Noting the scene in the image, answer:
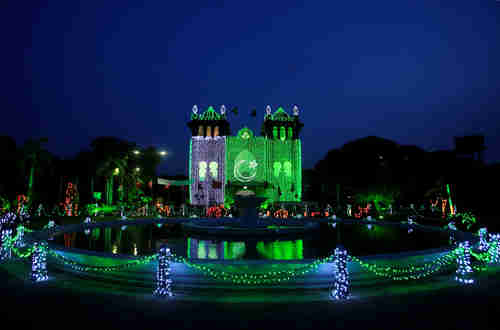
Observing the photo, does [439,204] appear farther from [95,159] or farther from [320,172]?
[95,159]

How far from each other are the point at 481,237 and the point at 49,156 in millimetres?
32135

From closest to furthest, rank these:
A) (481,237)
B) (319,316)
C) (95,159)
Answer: (319,316)
(481,237)
(95,159)

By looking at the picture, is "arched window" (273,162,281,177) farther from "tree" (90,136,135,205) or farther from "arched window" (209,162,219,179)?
"tree" (90,136,135,205)

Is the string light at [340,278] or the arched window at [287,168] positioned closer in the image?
the string light at [340,278]

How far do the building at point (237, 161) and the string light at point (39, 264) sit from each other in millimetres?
28821

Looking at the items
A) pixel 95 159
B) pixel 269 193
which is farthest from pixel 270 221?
pixel 95 159

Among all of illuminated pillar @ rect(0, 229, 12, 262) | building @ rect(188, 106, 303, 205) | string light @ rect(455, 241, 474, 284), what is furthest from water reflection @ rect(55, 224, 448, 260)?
building @ rect(188, 106, 303, 205)

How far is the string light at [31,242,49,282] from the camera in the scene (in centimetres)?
785

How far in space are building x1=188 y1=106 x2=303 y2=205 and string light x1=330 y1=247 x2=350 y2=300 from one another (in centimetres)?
2999

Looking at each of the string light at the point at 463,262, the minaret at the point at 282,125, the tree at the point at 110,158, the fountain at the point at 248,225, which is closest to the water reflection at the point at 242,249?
the fountain at the point at 248,225

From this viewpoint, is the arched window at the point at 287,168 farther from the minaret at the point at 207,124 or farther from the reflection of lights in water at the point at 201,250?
the reflection of lights in water at the point at 201,250

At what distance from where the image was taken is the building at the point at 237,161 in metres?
37.3

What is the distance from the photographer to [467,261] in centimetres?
824

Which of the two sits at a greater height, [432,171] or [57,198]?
[432,171]
